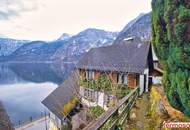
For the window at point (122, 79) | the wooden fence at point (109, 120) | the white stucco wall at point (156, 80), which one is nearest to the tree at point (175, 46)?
the wooden fence at point (109, 120)

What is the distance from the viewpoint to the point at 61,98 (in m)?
31.1

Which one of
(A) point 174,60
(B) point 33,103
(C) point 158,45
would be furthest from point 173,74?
(B) point 33,103

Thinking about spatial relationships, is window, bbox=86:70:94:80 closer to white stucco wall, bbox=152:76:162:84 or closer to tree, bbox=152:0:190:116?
white stucco wall, bbox=152:76:162:84

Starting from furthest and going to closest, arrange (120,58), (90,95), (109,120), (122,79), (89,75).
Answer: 1. (89,75)
2. (90,95)
3. (120,58)
4. (122,79)
5. (109,120)

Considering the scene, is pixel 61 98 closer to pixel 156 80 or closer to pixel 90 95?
pixel 90 95

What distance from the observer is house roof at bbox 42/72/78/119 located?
94.8ft

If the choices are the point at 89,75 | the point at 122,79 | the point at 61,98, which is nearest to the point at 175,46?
the point at 122,79

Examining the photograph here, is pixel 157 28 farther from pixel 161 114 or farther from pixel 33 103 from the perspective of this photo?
pixel 33 103

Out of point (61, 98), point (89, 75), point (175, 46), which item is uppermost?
point (175, 46)

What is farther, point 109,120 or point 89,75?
point 89,75

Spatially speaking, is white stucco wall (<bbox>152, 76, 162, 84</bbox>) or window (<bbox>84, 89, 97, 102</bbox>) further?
window (<bbox>84, 89, 97, 102</bbox>)

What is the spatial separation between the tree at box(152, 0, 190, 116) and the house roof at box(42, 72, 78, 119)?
19523mm

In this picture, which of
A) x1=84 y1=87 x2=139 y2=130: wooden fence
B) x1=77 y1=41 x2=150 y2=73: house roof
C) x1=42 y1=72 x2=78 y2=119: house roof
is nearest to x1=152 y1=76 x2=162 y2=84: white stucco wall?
x1=77 y1=41 x2=150 y2=73: house roof

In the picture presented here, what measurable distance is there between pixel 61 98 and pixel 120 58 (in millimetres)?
12232
